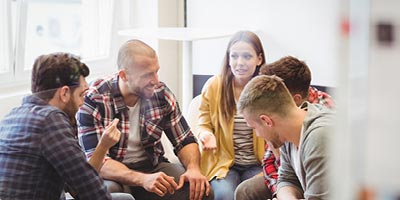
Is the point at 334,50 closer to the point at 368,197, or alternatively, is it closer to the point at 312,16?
the point at 368,197

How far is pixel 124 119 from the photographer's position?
2.29 meters

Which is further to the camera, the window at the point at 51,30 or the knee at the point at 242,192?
the window at the point at 51,30

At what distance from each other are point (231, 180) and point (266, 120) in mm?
691

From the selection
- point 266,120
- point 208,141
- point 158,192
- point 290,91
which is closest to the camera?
point 266,120

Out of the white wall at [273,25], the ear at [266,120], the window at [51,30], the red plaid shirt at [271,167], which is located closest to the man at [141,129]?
the red plaid shirt at [271,167]

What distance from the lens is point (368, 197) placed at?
0.54 meters

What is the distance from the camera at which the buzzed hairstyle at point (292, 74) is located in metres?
2.07

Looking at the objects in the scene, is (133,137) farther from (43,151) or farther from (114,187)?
(43,151)

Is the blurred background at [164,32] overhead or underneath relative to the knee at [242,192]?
overhead

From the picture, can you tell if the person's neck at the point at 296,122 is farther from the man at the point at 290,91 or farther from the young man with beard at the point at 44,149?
the young man with beard at the point at 44,149

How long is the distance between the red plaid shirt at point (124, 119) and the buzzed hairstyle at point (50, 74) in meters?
0.39

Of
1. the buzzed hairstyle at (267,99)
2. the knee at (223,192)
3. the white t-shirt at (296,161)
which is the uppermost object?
the buzzed hairstyle at (267,99)

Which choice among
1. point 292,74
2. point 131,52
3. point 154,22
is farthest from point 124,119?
point 154,22

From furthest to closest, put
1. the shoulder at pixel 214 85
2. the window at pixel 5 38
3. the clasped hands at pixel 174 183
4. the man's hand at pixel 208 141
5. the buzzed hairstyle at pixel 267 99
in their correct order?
the window at pixel 5 38 → the shoulder at pixel 214 85 → the man's hand at pixel 208 141 → the clasped hands at pixel 174 183 → the buzzed hairstyle at pixel 267 99
